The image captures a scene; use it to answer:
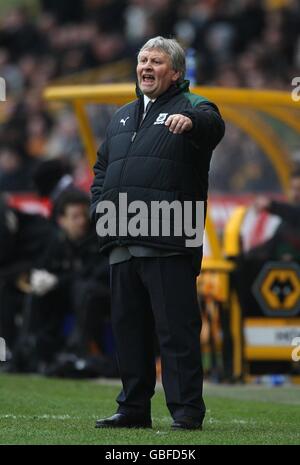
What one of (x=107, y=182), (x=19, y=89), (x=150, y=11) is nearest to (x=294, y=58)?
(x=150, y=11)

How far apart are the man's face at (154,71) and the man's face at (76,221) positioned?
5235 millimetres

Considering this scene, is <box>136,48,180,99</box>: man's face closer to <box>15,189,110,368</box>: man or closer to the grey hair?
the grey hair

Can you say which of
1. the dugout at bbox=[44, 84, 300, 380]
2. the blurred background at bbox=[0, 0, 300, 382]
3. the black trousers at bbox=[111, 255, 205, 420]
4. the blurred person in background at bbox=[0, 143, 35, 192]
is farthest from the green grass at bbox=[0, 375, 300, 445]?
the blurred person in background at bbox=[0, 143, 35, 192]

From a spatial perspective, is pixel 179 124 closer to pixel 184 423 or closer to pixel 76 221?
pixel 184 423

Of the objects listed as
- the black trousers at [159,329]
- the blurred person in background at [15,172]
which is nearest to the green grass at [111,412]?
the black trousers at [159,329]

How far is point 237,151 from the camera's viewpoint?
1484 centimetres

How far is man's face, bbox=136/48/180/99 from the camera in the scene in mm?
7953

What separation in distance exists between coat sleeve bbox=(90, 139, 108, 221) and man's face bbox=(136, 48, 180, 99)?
1.58ft

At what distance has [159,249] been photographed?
7910 millimetres

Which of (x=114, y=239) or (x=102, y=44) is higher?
(x=102, y=44)

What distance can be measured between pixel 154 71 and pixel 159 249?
98 centimetres

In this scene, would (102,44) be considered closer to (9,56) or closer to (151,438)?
(9,56)
